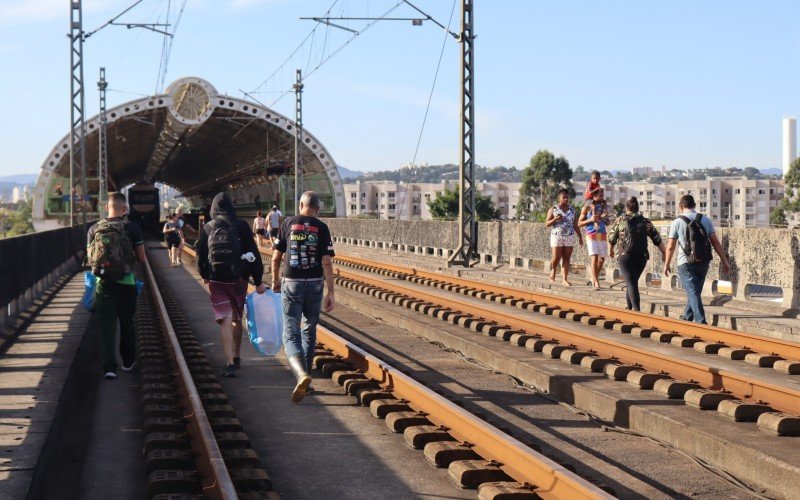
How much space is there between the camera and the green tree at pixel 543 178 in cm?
13850

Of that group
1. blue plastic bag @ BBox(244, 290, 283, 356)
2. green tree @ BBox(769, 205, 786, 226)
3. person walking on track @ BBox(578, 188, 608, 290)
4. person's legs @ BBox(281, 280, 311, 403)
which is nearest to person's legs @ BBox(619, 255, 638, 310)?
person walking on track @ BBox(578, 188, 608, 290)

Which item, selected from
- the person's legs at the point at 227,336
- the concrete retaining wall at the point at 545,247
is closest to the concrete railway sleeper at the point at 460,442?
the person's legs at the point at 227,336

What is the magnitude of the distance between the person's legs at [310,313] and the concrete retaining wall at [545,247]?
804 centimetres

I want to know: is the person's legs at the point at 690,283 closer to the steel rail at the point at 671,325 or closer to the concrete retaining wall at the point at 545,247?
the steel rail at the point at 671,325

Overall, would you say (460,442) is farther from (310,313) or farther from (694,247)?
(694,247)

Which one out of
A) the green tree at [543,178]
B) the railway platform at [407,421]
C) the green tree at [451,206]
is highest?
the green tree at [543,178]

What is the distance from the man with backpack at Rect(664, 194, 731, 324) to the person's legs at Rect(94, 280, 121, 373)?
6.96 meters

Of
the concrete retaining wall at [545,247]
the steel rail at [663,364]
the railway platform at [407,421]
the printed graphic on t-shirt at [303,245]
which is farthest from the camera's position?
the concrete retaining wall at [545,247]

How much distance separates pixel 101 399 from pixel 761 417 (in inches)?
220

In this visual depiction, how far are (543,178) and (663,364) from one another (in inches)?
5204

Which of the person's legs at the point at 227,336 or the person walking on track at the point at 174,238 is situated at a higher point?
the person walking on track at the point at 174,238

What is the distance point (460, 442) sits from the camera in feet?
24.1

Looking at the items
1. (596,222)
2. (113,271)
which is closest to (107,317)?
(113,271)

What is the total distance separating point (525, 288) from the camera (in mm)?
21594
